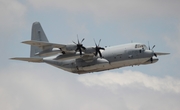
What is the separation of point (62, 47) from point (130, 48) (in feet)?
33.0

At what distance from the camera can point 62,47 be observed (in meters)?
75.0

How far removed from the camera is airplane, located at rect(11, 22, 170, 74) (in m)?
75.1

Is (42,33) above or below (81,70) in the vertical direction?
above

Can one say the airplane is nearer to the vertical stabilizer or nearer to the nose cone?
the nose cone

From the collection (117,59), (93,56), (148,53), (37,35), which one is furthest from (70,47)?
(148,53)

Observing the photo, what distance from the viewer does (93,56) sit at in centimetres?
7838

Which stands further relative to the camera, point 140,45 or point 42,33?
point 42,33

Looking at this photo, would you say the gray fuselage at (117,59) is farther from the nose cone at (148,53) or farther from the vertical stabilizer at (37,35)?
the vertical stabilizer at (37,35)

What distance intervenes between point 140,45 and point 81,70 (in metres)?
Result: 9.24

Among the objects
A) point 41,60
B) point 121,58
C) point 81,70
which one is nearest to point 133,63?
point 121,58

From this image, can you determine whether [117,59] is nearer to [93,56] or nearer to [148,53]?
[93,56]

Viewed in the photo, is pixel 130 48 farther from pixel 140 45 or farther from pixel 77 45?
pixel 77 45

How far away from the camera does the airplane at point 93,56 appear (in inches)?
2958

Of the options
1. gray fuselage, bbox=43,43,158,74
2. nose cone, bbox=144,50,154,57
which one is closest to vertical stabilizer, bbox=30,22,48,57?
gray fuselage, bbox=43,43,158,74
